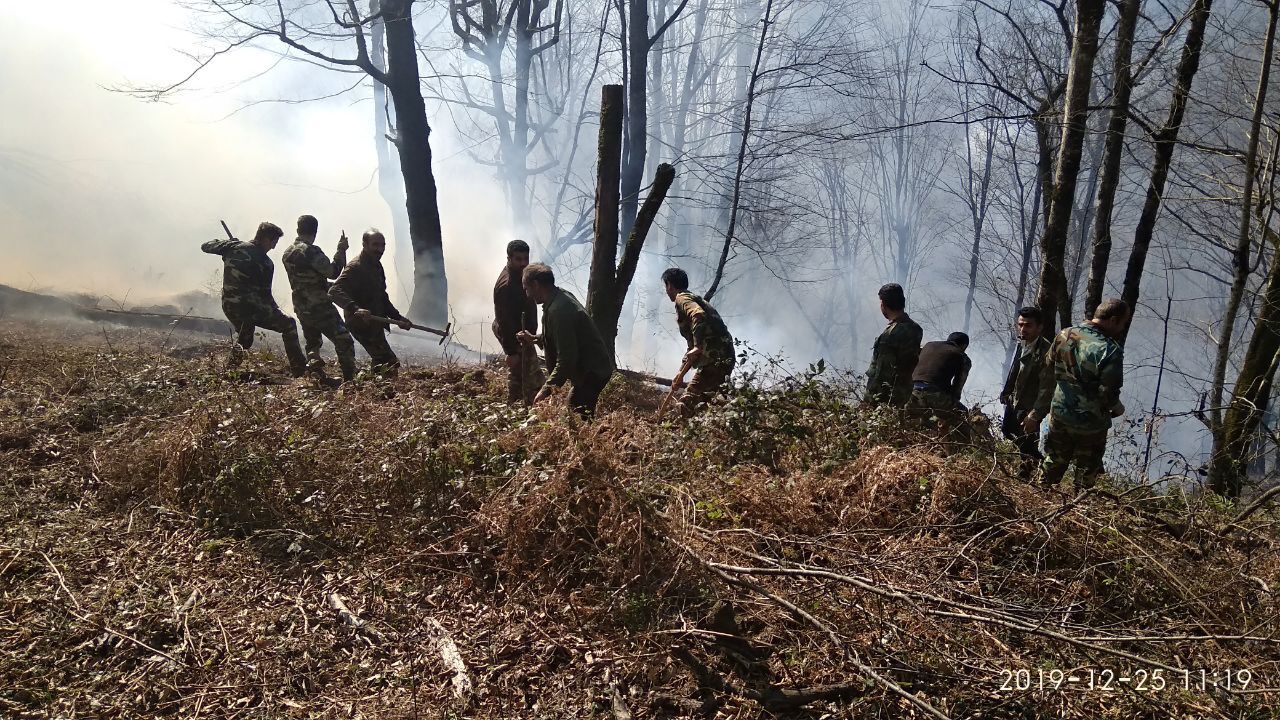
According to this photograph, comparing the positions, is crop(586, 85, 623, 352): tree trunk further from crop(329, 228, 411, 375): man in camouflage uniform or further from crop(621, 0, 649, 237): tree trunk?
crop(621, 0, 649, 237): tree trunk

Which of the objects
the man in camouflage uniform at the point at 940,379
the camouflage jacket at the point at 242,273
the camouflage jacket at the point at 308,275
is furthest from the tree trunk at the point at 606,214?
the camouflage jacket at the point at 242,273

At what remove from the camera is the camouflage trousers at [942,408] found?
→ 588 centimetres

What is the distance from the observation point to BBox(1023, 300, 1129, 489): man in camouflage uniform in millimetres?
Result: 4742

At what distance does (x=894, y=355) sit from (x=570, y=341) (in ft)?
8.57

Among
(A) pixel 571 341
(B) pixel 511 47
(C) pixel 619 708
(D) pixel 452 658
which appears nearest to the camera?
(C) pixel 619 708

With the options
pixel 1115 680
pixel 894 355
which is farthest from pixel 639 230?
pixel 1115 680

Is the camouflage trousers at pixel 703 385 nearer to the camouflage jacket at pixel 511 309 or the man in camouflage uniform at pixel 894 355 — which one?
the man in camouflage uniform at pixel 894 355

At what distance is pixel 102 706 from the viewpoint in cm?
279

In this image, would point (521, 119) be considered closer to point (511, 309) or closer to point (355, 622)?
point (511, 309)

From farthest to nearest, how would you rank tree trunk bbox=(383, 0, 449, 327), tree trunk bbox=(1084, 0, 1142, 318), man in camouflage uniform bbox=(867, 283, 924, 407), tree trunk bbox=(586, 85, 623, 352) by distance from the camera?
tree trunk bbox=(383, 0, 449, 327), tree trunk bbox=(586, 85, 623, 352), tree trunk bbox=(1084, 0, 1142, 318), man in camouflage uniform bbox=(867, 283, 924, 407)

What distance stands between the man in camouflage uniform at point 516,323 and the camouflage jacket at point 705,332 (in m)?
1.51

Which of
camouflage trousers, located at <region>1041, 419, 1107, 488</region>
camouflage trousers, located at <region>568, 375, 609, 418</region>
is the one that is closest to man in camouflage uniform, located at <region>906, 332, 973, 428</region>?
camouflage trousers, located at <region>1041, 419, 1107, 488</region>

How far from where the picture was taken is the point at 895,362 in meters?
5.99

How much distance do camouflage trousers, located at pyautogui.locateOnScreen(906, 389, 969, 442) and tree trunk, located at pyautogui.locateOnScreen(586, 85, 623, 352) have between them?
3.34 metres
